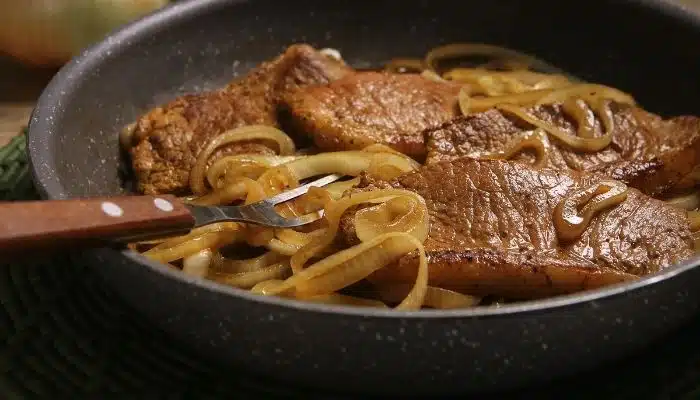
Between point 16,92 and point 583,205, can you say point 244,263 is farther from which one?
point 16,92

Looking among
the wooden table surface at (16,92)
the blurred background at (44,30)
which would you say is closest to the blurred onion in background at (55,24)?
the blurred background at (44,30)

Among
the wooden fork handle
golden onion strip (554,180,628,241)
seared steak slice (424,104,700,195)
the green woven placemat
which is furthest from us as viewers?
seared steak slice (424,104,700,195)

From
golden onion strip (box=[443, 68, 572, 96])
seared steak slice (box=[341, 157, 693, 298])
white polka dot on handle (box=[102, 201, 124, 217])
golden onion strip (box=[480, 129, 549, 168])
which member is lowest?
white polka dot on handle (box=[102, 201, 124, 217])

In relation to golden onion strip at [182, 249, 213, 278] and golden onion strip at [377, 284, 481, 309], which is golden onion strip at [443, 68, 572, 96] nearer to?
golden onion strip at [377, 284, 481, 309]

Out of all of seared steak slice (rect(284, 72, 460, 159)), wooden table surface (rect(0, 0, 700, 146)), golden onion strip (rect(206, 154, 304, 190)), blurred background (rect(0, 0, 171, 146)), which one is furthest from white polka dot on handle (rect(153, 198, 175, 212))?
blurred background (rect(0, 0, 171, 146))

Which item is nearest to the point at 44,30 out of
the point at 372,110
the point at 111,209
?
the point at 372,110

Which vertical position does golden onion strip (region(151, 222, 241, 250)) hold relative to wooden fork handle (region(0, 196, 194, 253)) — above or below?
below

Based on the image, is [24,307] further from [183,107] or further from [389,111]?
[389,111]
